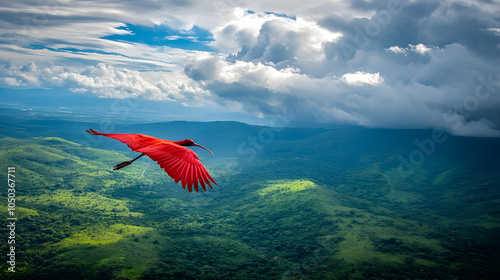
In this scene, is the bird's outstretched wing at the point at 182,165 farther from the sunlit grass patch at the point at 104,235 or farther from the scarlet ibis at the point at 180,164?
the sunlit grass patch at the point at 104,235

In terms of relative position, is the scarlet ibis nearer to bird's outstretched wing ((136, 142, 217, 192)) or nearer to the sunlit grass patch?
bird's outstretched wing ((136, 142, 217, 192))

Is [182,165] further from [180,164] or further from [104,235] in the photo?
[104,235]

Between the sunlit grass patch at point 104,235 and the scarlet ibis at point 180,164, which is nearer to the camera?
the scarlet ibis at point 180,164

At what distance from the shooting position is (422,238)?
18812 centimetres

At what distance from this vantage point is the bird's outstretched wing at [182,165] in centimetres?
421

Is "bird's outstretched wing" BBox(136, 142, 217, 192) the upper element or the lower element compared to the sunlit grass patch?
upper

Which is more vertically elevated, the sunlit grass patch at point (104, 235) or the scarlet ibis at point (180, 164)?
the scarlet ibis at point (180, 164)

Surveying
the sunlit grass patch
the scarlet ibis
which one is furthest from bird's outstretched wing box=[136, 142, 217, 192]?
the sunlit grass patch

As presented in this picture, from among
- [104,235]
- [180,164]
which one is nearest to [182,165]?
[180,164]

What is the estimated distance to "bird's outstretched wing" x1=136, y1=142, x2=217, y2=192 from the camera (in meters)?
4.21

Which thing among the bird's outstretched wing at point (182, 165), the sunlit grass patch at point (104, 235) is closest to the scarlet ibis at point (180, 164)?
the bird's outstretched wing at point (182, 165)

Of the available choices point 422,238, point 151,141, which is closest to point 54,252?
point 151,141

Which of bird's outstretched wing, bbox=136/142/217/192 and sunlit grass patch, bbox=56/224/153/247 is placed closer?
bird's outstretched wing, bbox=136/142/217/192

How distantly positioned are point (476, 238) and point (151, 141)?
842 ft
